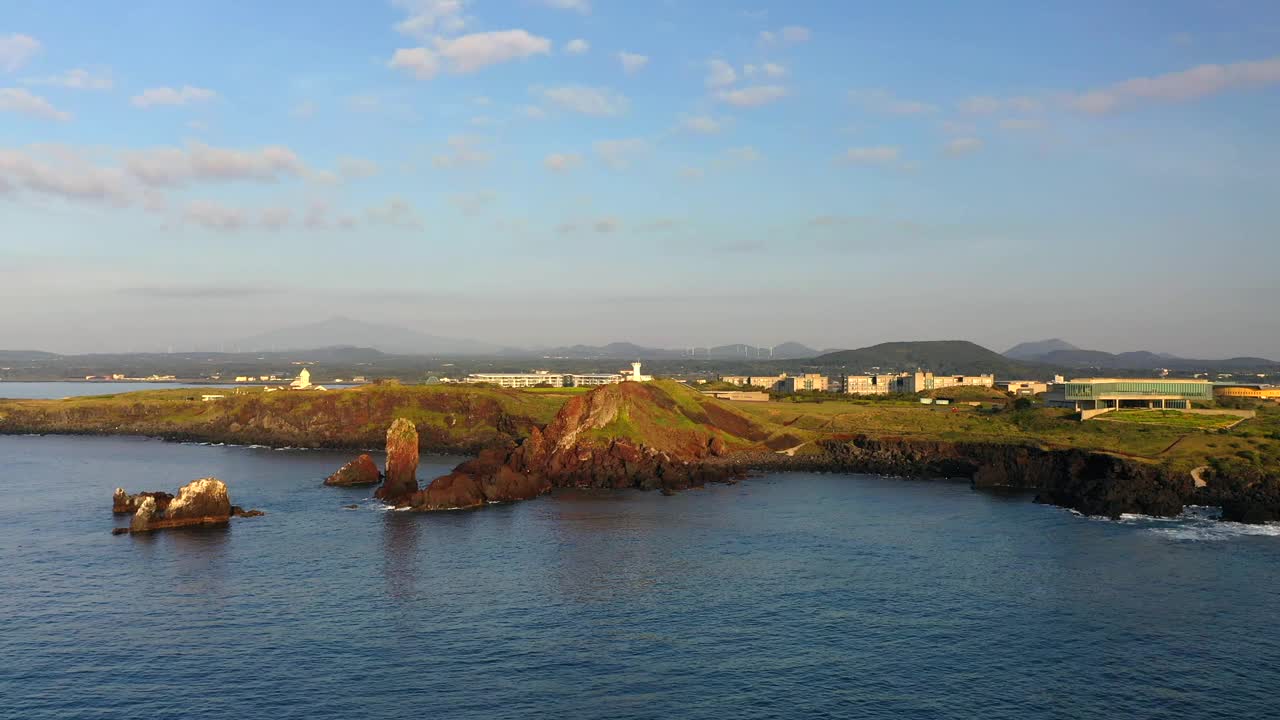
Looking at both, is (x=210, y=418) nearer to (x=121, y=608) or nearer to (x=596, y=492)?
(x=596, y=492)

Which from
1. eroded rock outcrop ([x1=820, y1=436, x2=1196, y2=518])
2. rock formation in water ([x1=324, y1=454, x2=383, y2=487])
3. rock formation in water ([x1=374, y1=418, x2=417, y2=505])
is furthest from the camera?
rock formation in water ([x1=324, y1=454, x2=383, y2=487])

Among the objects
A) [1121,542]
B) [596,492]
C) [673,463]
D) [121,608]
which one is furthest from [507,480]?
[1121,542]

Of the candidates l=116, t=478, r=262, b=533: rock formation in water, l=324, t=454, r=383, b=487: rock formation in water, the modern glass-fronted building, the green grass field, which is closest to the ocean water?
l=116, t=478, r=262, b=533: rock formation in water

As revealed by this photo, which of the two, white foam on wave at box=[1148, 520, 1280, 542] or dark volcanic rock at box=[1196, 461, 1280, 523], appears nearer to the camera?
white foam on wave at box=[1148, 520, 1280, 542]

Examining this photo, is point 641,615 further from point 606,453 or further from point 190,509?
point 606,453

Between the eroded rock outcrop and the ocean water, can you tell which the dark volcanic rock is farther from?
the ocean water

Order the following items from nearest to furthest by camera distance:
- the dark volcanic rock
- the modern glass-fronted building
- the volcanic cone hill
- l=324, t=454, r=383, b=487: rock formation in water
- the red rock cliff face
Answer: the dark volcanic rock, the volcanic cone hill, the red rock cliff face, l=324, t=454, r=383, b=487: rock formation in water, the modern glass-fronted building
